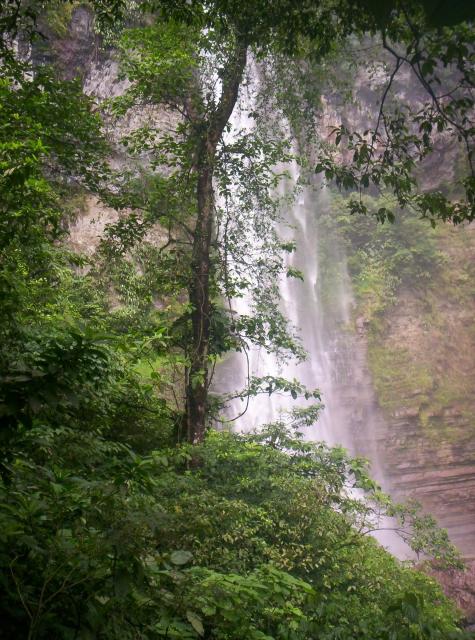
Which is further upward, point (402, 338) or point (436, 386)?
point (402, 338)

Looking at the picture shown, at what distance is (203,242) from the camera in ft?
19.6

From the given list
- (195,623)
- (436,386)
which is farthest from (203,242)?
(436,386)

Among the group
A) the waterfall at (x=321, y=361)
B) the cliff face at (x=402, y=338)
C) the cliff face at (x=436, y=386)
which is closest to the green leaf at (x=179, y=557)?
the waterfall at (x=321, y=361)

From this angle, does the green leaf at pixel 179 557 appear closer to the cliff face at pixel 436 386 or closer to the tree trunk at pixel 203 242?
the tree trunk at pixel 203 242

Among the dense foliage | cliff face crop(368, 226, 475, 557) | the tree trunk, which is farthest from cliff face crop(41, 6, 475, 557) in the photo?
the dense foliage

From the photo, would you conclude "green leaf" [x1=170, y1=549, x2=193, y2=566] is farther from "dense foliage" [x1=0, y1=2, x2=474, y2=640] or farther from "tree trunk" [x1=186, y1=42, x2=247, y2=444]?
"tree trunk" [x1=186, y1=42, x2=247, y2=444]

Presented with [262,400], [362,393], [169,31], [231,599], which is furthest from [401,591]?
[362,393]

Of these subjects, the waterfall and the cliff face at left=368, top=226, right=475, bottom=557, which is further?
the waterfall

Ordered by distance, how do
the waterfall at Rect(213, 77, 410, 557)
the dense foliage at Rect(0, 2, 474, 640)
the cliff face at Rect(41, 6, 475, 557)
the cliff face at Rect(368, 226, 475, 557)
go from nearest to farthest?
the dense foliage at Rect(0, 2, 474, 640) < the cliff face at Rect(368, 226, 475, 557) < the cliff face at Rect(41, 6, 475, 557) < the waterfall at Rect(213, 77, 410, 557)

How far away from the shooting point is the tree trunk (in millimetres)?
5445

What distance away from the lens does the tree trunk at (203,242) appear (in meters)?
5.45

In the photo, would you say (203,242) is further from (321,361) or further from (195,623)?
(321,361)

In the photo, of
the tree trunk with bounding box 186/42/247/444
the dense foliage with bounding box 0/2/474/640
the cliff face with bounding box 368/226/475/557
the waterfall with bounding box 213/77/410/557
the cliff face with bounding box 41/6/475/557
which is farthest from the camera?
the waterfall with bounding box 213/77/410/557

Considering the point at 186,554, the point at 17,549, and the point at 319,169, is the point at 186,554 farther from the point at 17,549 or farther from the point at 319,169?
the point at 319,169
